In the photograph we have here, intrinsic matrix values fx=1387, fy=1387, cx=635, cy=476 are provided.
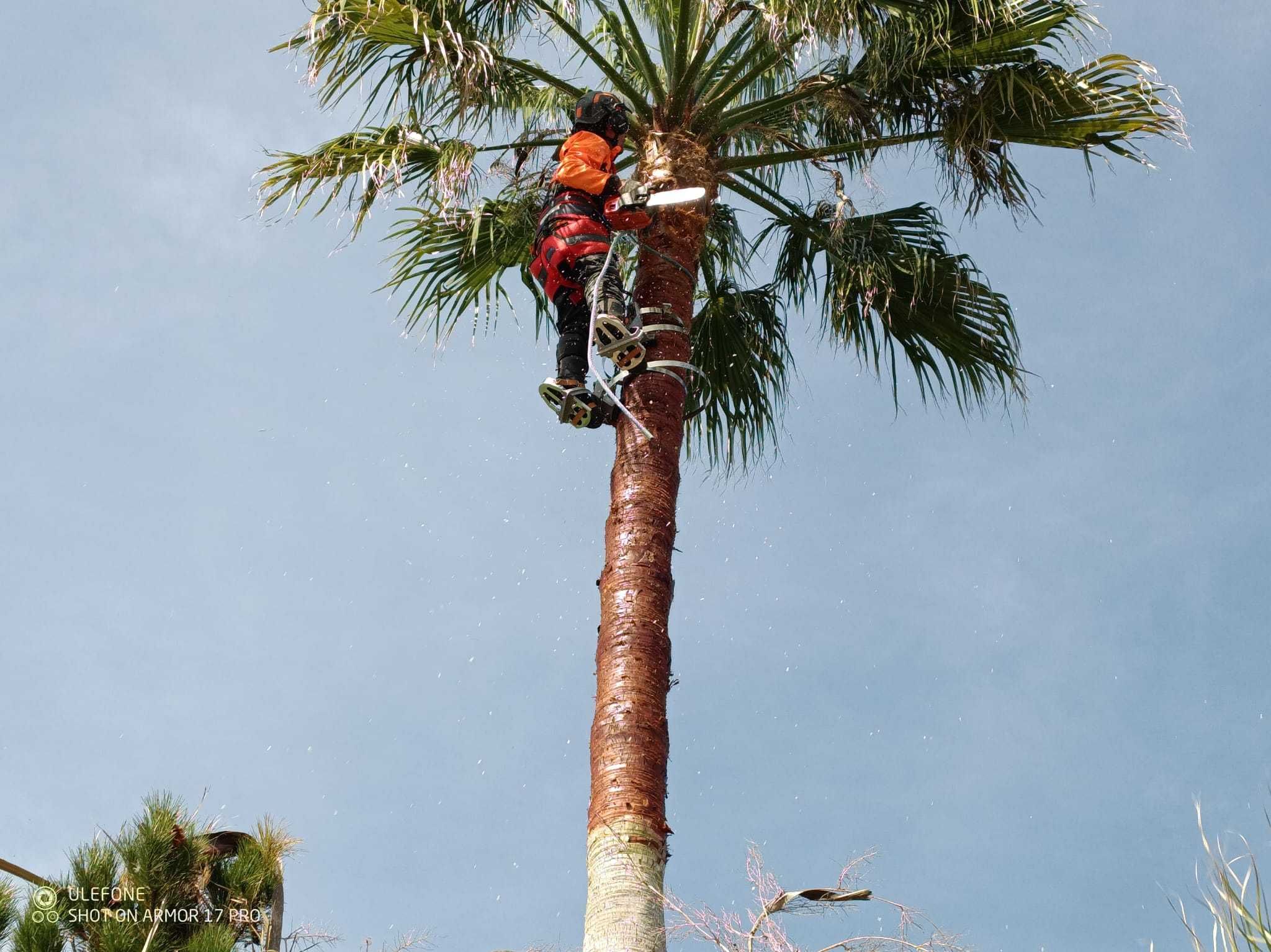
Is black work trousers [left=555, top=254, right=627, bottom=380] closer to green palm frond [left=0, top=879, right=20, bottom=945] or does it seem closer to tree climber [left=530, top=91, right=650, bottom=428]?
tree climber [left=530, top=91, right=650, bottom=428]

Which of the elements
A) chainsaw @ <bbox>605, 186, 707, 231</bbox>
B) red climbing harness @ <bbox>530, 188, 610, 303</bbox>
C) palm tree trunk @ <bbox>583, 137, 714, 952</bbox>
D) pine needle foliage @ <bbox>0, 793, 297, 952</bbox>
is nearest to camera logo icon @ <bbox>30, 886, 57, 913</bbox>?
pine needle foliage @ <bbox>0, 793, 297, 952</bbox>

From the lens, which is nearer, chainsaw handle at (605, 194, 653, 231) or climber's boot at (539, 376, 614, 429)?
climber's boot at (539, 376, 614, 429)

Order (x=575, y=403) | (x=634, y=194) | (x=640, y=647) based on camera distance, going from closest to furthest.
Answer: (x=640, y=647) → (x=575, y=403) → (x=634, y=194)

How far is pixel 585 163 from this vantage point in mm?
7504

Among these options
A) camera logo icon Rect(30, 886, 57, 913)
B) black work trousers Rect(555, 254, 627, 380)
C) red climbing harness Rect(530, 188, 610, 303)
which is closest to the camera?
black work trousers Rect(555, 254, 627, 380)

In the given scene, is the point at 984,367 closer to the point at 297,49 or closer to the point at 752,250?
the point at 752,250

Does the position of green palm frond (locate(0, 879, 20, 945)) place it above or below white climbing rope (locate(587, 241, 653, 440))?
below

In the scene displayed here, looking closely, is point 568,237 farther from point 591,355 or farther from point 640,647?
point 640,647

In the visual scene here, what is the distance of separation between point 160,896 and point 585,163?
4.74 metres

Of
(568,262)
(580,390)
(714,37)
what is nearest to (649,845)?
(580,390)

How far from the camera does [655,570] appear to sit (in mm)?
6668

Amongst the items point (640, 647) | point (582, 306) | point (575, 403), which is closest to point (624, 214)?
point (582, 306)

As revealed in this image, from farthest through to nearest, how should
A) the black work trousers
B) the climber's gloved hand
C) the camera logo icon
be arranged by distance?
1. the camera logo icon
2. the climber's gloved hand
3. the black work trousers

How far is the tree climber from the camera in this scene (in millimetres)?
7211
